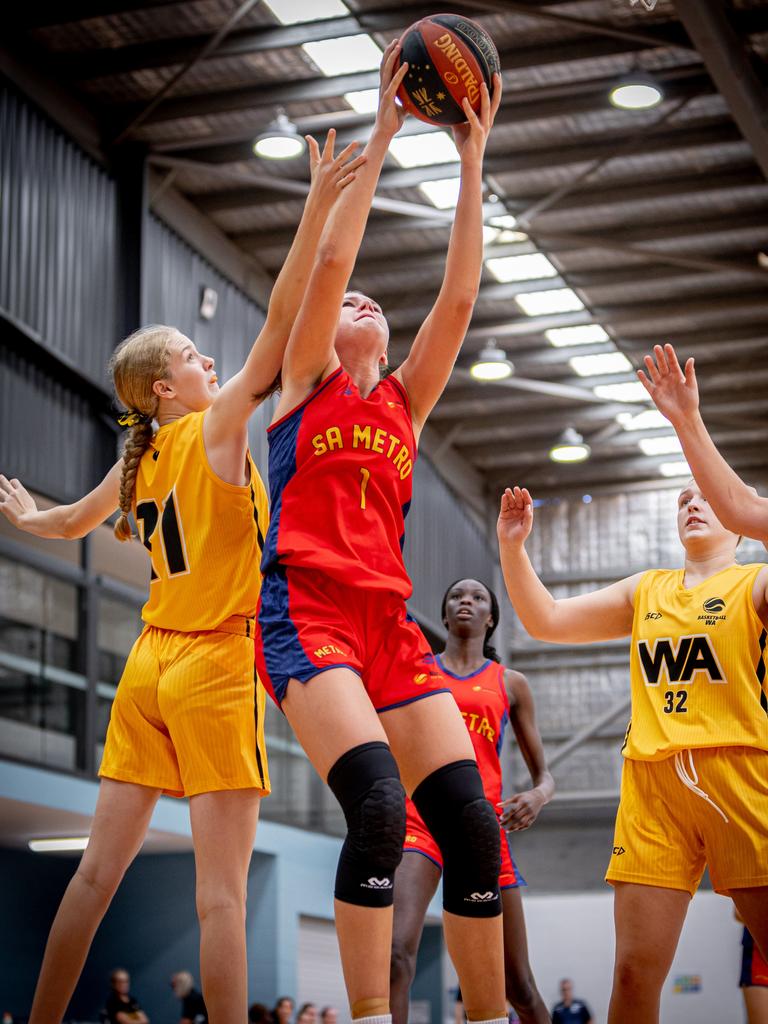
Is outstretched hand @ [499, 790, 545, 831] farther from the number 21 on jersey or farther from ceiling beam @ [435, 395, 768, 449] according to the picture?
ceiling beam @ [435, 395, 768, 449]

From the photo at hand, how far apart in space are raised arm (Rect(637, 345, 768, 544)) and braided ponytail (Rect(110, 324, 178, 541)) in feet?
5.43

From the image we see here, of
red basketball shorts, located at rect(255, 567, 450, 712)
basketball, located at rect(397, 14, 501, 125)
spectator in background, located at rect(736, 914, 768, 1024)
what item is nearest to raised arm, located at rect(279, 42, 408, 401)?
basketball, located at rect(397, 14, 501, 125)

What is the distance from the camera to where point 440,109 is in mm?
4520

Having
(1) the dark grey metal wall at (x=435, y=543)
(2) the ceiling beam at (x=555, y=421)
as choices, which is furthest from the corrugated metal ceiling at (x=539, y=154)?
(1) the dark grey metal wall at (x=435, y=543)

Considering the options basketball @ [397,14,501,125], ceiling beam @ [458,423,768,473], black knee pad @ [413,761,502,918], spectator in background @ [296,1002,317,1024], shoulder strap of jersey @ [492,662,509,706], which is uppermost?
ceiling beam @ [458,423,768,473]

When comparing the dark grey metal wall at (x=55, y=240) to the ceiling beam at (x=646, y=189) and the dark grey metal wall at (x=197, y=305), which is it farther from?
the ceiling beam at (x=646, y=189)

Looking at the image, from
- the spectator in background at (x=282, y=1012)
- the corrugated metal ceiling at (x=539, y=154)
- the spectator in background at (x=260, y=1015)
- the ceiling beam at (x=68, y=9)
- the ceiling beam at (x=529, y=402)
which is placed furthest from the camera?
the ceiling beam at (x=529, y=402)

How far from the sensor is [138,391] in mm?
4895

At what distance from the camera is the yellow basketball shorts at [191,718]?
428 cm

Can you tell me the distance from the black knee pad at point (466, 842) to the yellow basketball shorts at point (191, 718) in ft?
2.45

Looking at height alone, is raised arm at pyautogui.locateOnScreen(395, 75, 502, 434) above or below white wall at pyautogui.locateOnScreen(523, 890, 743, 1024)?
above

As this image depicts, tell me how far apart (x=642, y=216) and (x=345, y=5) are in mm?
5388

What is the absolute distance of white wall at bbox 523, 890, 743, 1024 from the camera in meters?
22.0

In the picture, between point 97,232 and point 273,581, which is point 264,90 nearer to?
point 97,232
